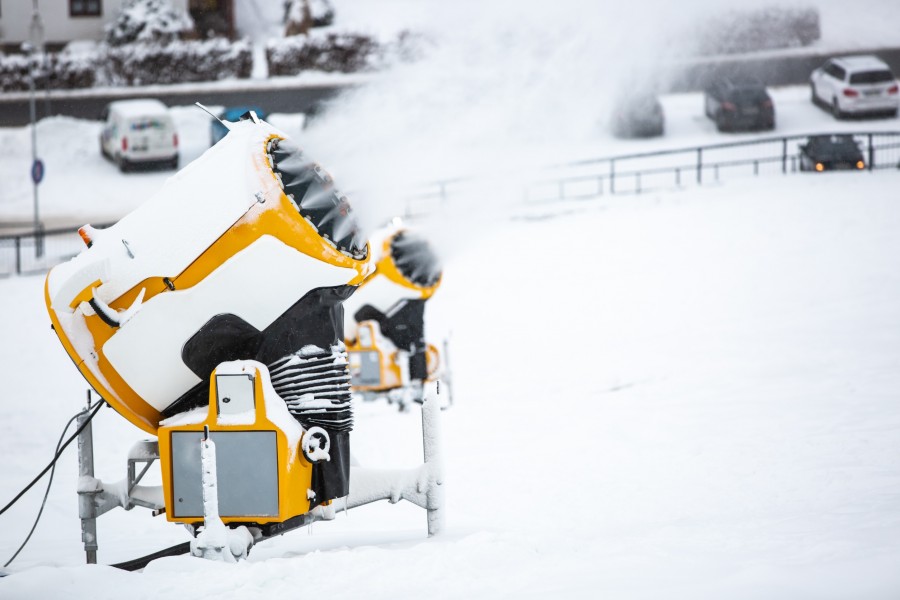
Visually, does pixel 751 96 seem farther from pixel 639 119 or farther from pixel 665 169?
pixel 665 169

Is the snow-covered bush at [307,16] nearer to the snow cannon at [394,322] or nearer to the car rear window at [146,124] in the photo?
the car rear window at [146,124]

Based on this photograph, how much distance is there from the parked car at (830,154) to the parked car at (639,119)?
229 inches

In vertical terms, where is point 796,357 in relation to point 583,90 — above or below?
below

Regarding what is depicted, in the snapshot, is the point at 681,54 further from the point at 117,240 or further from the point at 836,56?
the point at 117,240

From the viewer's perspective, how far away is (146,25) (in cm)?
3606

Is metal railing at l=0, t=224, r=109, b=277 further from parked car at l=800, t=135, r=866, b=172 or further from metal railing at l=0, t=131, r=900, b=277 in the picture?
parked car at l=800, t=135, r=866, b=172

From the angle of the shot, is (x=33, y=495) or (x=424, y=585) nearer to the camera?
(x=424, y=585)

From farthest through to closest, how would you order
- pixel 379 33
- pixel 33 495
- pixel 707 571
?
pixel 379 33
pixel 33 495
pixel 707 571

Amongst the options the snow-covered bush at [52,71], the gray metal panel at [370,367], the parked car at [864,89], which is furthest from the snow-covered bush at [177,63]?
the gray metal panel at [370,367]

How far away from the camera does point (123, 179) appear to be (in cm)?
2984

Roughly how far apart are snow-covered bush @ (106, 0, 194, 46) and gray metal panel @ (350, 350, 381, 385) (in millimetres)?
25790

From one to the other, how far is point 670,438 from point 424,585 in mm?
4915

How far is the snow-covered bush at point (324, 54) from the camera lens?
3512 cm

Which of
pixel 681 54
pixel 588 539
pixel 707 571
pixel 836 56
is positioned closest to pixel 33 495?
pixel 588 539
